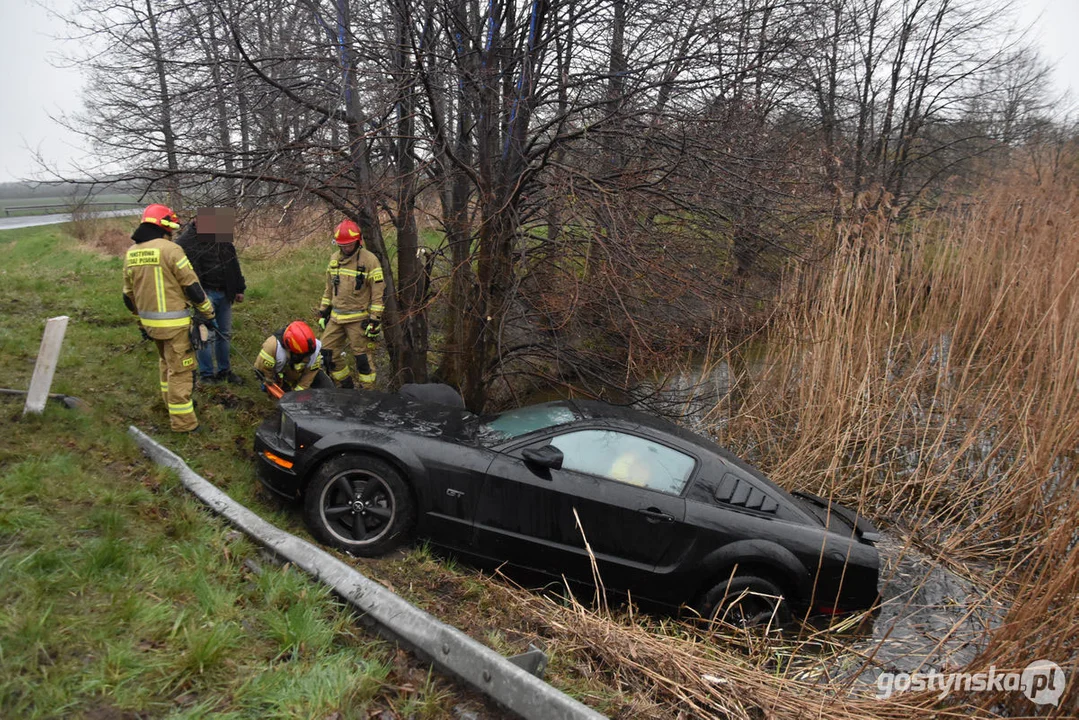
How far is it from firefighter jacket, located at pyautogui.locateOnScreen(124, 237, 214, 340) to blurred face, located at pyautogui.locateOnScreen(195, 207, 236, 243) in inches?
38.2

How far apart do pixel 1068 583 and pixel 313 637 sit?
3533 mm

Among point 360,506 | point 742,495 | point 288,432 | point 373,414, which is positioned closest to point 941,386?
point 742,495

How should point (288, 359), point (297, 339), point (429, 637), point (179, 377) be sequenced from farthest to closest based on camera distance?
point (288, 359)
point (297, 339)
point (179, 377)
point (429, 637)

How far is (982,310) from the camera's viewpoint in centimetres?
765

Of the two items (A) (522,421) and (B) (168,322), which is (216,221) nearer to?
(B) (168,322)

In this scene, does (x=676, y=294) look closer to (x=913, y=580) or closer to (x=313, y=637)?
(x=913, y=580)

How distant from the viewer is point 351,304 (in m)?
7.50

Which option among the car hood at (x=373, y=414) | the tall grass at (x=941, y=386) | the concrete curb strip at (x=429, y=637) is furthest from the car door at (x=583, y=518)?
the tall grass at (x=941, y=386)

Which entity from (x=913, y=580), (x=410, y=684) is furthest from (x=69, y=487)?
(x=913, y=580)

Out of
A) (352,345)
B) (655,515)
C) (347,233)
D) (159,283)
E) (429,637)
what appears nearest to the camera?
(429,637)

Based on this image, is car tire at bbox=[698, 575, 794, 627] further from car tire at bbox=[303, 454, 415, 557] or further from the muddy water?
car tire at bbox=[303, 454, 415, 557]

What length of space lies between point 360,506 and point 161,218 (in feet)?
9.81

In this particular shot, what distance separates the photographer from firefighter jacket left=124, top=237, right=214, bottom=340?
5324mm

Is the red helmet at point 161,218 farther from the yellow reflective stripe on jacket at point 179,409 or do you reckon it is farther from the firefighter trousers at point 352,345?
the firefighter trousers at point 352,345
